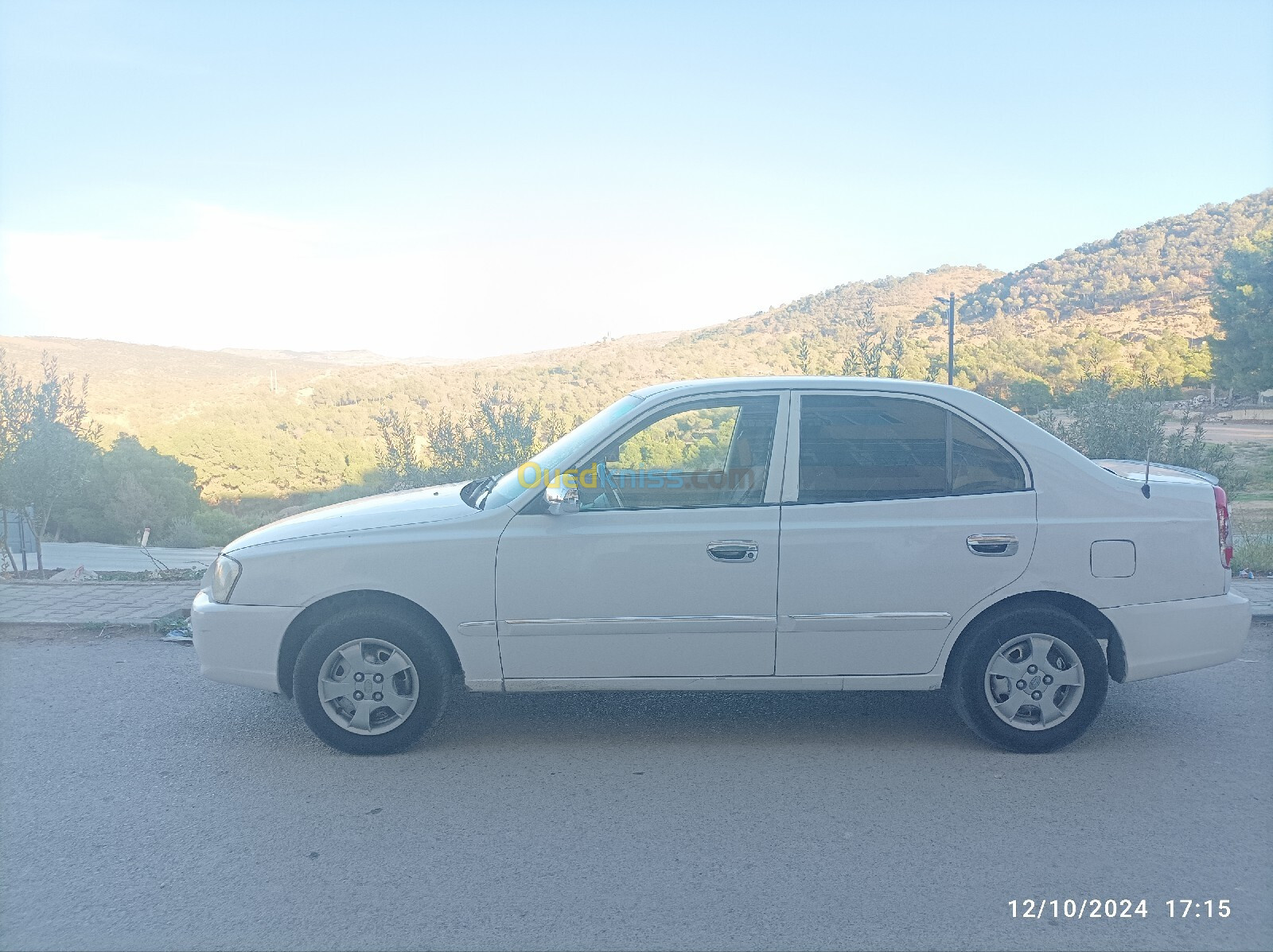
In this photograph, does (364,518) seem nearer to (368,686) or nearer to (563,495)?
(368,686)

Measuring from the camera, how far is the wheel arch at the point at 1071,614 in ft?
14.9

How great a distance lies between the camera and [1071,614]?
461 cm

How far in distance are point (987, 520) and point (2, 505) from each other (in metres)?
10.5

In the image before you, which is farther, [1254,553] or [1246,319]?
[1246,319]

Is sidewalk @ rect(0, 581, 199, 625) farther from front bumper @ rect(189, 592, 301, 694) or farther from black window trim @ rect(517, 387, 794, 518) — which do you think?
black window trim @ rect(517, 387, 794, 518)

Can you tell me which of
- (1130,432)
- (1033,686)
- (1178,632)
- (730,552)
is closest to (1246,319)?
(1130,432)

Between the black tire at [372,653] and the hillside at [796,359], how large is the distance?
→ 28.6 feet

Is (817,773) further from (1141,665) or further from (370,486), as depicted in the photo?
(370,486)

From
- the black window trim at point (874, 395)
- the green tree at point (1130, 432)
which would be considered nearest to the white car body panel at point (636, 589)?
the black window trim at point (874, 395)

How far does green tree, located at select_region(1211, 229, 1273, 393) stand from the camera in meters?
26.7

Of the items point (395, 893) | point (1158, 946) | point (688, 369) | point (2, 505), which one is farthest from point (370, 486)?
point (1158, 946)

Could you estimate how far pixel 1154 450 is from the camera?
12.6 m

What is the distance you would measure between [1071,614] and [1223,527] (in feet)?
2.81

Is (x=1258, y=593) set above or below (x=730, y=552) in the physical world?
below
